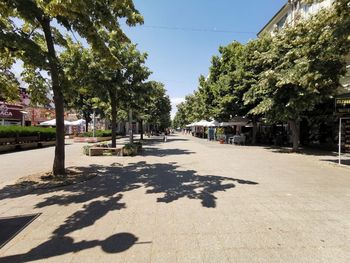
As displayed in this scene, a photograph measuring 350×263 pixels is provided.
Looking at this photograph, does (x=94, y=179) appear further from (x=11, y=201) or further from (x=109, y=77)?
(x=109, y=77)

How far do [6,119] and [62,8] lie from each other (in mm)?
30784

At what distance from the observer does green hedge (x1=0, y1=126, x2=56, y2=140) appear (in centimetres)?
1994

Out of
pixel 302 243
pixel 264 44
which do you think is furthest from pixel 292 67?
pixel 302 243

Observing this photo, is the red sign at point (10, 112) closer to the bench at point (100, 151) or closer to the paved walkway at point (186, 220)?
the bench at point (100, 151)

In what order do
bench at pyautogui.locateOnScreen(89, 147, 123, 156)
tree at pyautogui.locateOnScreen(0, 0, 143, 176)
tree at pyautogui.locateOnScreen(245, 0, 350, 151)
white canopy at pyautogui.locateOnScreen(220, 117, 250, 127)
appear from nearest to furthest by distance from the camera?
tree at pyautogui.locateOnScreen(0, 0, 143, 176) < tree at pyautogui.locateOnScreen(245, 0, 350, 151) < bench at pyautogui.locateOnScreen(89, 147, 123, 156) < white canopy at pyautogui.locateOnScreen(220, 117, 250, 127)

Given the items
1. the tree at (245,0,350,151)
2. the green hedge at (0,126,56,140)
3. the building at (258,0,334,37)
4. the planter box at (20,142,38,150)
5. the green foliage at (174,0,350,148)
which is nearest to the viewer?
the green foliage at (174,0,350,148)

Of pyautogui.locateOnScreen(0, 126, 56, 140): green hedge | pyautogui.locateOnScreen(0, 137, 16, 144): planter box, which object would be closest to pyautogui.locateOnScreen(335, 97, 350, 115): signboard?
pyautogui.locateOnScreen(0, 137, 16, 144): planter box

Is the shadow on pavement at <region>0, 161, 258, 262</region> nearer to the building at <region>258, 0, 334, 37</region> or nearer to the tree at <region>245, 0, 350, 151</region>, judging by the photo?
the tree at <region>245, 0, 350, 151</region>

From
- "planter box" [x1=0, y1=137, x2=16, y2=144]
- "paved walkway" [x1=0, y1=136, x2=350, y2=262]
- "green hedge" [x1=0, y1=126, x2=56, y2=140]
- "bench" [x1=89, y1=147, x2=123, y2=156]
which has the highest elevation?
"green hedge" [x1=0, y1=126, x2=56, y2=140]

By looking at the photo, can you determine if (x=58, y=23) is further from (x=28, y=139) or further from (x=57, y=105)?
(x=28, y=139)

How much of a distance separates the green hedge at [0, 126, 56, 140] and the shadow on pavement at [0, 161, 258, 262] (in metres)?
12.2

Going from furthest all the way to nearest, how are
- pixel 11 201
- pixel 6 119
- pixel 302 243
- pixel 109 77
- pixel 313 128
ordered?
pixel 6 119, pixel 313 128, pixel 109 77, pixel 11 201, pixel 302 243

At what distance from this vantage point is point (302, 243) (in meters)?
4.24

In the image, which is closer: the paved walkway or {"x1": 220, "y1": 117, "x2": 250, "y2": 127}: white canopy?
the paved walkway
